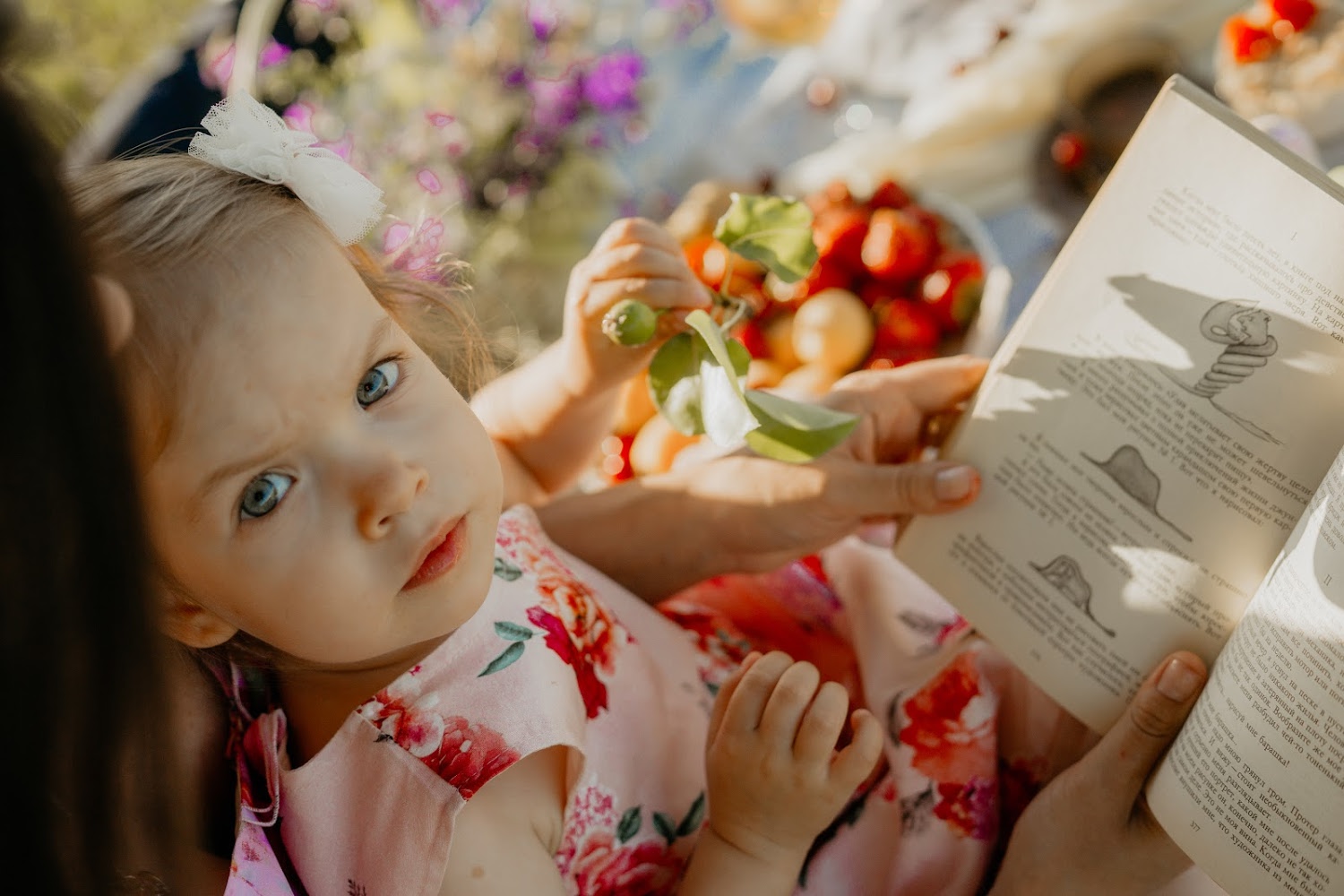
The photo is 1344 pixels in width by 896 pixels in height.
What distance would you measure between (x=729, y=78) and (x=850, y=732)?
1.11 m

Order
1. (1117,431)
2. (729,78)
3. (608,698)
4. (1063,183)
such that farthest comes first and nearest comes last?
1. (729,78)
2. (1063,183)
3. (608,698)
4. (1117,431)

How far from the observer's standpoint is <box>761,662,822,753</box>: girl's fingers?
1.98ft

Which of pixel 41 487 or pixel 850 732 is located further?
pixel 850 732

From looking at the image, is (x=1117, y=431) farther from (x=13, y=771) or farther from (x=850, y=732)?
(x=13, y=771)

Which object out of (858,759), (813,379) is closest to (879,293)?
(813,379)

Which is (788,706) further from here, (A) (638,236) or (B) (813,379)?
(B) (813,379)

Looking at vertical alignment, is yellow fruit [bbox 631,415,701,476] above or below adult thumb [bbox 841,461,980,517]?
below

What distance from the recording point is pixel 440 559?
0.55 metres

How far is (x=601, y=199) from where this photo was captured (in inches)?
56.2

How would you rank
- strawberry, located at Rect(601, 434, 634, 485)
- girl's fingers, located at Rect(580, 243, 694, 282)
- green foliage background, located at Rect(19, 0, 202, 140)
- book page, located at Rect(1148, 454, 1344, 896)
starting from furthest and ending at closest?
green foliage background, located at Rect(19, 0, 202, 140)
strawberry, located at Rect(601, 434, 634, 485)
girl's fingers, located at Rect(580, 243, 694, 282)
book page, located at Rect(1148, 454, 1344, 896)

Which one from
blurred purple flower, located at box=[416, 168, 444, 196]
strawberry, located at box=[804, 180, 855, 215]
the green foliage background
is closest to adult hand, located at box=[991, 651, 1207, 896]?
strawberry, located at box=[804, 180, 855, 215]

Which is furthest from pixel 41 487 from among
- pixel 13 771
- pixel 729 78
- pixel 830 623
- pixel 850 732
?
pixel 729 78

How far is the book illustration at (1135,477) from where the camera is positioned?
0.56m

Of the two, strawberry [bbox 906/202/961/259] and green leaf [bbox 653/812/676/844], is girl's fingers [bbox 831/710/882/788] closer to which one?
green leaf [bbox 653/812/676/844]
